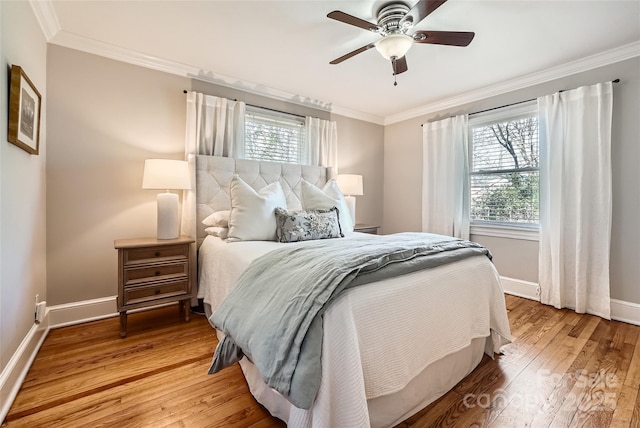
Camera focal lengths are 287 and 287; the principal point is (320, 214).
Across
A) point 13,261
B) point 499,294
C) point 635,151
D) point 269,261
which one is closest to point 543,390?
point 499,294

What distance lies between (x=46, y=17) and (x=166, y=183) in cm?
140

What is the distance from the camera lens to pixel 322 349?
1.08 m

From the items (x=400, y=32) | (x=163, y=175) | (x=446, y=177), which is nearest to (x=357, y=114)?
(x=446, y=177)

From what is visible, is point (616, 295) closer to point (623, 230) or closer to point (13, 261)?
point (623, 230)

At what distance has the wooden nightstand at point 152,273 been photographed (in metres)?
2.24

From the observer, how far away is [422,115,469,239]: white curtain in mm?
3660

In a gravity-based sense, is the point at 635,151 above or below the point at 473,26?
below

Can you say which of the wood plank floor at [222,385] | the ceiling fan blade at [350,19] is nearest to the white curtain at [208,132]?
the wood plank floor at [222,385]

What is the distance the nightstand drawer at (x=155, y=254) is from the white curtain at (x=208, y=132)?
28 cm

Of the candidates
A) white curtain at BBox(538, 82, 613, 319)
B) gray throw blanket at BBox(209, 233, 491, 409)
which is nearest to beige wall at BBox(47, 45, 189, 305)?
gray throw blanket at BBox(209, 233, 491, 409)

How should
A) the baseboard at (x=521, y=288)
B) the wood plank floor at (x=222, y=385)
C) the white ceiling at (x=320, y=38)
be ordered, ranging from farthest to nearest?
the baseboard at (x=521, y=288) → the white ceiling at (x=320, y=38) → the wood plank floor at (x=222, y=385)

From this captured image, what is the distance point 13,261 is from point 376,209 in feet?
13.3

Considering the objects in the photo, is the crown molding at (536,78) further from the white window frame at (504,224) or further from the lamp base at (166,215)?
the lamp base at (166,215)

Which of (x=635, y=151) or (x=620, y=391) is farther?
(x=635, y=151)
